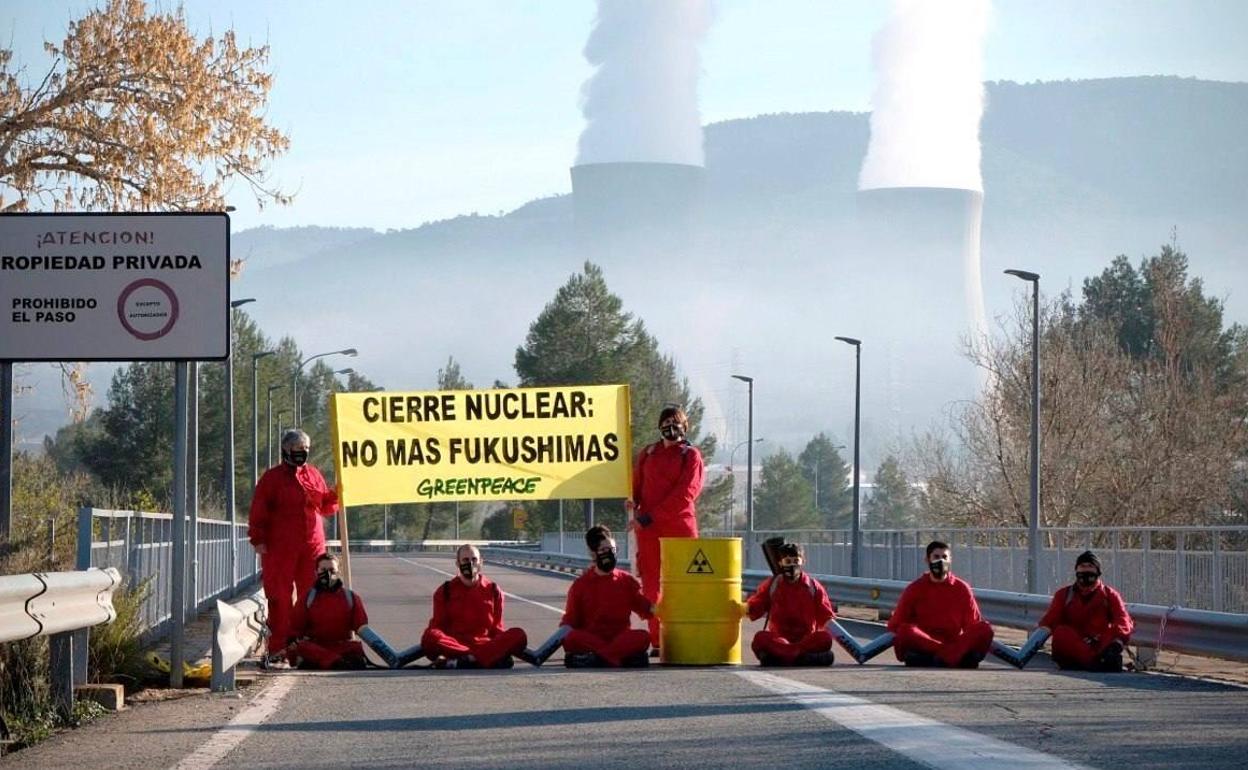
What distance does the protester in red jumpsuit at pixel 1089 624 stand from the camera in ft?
49.0

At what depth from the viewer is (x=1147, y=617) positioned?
15.9m

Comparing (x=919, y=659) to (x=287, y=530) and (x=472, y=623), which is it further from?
(x=287, y=530)

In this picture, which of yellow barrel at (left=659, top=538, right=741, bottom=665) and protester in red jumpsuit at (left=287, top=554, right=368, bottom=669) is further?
yellow barrel at (left=659, top=538, right=741, bottom=665)

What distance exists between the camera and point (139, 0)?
93.3 ft

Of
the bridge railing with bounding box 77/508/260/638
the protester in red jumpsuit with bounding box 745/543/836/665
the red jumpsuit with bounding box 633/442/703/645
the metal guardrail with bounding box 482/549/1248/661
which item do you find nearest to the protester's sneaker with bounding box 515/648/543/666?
the red jumpsuit with bounding box 633/442/703/645

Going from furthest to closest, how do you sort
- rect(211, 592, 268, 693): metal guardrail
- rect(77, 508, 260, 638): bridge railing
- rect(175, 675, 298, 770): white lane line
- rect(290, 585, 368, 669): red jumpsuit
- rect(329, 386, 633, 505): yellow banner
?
rect(329, 386, 633, 505): yellow banner < rect(290, 585, 368, 669): red jumpsuit < rect(77, 508, 260, 638): bridge railing < rect(211, 592, 268, 693): metal guardrail < rect(175, 675, 298, 770): white lane line

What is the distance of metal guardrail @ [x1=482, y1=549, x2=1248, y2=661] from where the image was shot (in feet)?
46.9

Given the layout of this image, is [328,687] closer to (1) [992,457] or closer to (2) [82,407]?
(2) [82,407]

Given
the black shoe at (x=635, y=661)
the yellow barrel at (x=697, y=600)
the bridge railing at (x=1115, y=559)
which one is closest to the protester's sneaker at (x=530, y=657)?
the black shoe at (x=635, y=661)

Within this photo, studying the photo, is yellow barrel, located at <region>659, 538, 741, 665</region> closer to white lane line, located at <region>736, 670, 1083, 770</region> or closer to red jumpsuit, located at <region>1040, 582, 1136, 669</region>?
red jumpsuit, located at <region>1040, 582, 1136, 669</region>

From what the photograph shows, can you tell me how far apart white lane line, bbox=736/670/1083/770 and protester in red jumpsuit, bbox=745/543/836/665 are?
11.8 feet

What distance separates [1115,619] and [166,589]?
29.4 feet

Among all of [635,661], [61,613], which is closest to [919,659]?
[635,661]

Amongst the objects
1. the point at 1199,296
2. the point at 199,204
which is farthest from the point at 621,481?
the point at 1199,296
